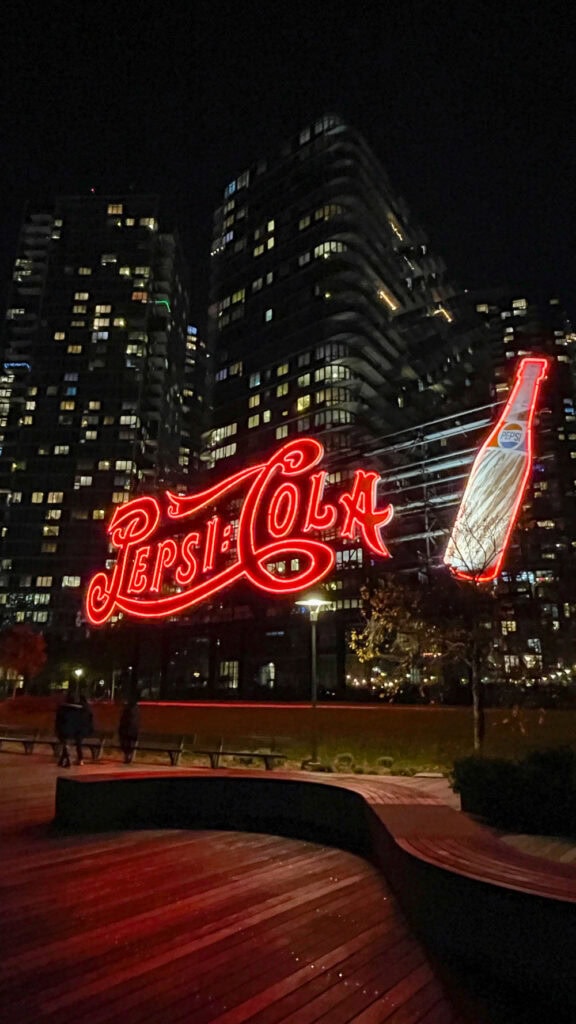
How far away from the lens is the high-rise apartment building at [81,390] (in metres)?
108

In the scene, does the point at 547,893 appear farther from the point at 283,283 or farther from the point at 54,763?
the point at 283,283

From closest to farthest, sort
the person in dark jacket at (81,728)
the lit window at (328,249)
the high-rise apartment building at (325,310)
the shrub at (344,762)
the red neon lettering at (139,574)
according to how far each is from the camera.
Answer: the person in dark jacket at (81,728) → the shrub at (344,762) → the red neon lettering at (139,574) → the high-rise apartment building at (325,310) → the lit window at (328,249)

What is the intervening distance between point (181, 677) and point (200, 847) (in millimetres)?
72745

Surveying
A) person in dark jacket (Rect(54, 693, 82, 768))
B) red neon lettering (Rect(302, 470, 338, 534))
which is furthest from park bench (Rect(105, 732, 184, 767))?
red neon lettering (Rect(302, 470, 338, 534))

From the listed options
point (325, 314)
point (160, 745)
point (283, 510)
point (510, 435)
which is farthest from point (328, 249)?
point (160, 745)

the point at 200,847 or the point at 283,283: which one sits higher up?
the point at 283,283

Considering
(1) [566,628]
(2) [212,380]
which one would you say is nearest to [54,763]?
(1) [566,628]

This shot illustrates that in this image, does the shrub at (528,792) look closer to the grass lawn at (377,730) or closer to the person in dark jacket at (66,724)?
the grass lawn at (377,730)

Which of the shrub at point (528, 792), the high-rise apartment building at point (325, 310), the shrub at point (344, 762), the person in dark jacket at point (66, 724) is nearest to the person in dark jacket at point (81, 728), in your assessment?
the person in dark jacket at point (66, 724)

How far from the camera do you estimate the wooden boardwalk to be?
385 cm

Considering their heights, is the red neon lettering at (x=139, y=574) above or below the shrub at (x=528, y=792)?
above

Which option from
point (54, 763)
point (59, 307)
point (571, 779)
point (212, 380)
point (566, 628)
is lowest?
point (54, 763)

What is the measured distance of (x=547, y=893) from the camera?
165 inches

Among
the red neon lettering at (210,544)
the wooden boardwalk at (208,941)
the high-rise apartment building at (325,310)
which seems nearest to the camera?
the wooden boardwalk at (208,941)
